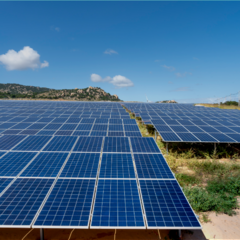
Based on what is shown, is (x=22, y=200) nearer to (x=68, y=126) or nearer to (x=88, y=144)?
(x=88, y=144)

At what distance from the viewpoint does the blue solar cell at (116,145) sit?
25.4 ft

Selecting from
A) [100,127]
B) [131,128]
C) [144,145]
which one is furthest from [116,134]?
[144,145]

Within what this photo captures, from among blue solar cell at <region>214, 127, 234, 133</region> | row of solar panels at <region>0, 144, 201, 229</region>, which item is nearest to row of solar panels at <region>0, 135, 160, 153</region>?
row of solar panels at <region>0, 144, 201, 229</region>

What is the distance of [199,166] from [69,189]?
30.3 ft

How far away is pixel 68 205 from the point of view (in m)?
4.49

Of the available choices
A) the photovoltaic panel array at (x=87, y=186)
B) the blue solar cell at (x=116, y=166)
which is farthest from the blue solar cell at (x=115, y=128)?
the blue solar cell at (x=116, y=166)

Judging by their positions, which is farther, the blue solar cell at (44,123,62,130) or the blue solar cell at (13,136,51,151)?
the blue solar cell at (44,123,62,130)

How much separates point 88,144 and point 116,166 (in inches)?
102

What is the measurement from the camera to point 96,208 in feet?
14.5

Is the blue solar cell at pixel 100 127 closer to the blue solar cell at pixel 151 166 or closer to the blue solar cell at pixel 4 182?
the blue solar cell at pixel 151 166

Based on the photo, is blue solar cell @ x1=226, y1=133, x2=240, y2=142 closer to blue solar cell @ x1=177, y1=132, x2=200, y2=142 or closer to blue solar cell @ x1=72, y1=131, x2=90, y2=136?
blue solar cell @ x1=177, y1=132, x2=200, y2=142

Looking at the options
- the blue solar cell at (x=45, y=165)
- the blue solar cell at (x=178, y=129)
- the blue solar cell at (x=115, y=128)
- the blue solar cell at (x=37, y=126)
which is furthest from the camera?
the blue solar cell at (x=178, y=129)

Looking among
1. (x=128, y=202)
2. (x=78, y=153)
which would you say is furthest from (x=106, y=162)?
(x=128, y=202)

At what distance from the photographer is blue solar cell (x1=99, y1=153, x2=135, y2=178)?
5.80 metres
